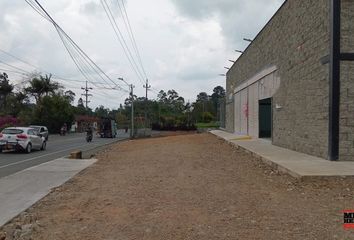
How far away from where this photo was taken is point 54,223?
807cm

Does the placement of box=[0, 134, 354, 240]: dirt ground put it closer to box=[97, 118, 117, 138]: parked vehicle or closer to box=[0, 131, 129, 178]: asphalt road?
box=[0, 131, 129, 178]: asphalt road

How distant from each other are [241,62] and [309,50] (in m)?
23.5

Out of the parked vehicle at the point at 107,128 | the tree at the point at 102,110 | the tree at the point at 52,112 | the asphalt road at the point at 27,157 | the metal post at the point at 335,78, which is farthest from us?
the tree at the point at 102,110

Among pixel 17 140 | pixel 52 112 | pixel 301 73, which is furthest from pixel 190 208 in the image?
pixel 52 112

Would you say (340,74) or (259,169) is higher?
(340,74)

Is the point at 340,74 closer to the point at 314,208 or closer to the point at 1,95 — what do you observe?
the point at 314,208

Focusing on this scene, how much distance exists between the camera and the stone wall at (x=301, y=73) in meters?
16.7

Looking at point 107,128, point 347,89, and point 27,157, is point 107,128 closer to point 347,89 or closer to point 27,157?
point 27,157

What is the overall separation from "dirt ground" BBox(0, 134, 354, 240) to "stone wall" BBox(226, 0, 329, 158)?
3.87 m

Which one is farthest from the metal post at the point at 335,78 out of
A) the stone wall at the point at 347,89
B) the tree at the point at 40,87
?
the tree at the point at 40,87

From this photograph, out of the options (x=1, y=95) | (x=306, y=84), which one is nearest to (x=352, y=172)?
(x=306, y=84)

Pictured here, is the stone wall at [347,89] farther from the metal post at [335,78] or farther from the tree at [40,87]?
the tree at [40,87]

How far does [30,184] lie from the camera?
13.4m

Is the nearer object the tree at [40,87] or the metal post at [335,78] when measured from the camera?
the metal post at [335,78]
